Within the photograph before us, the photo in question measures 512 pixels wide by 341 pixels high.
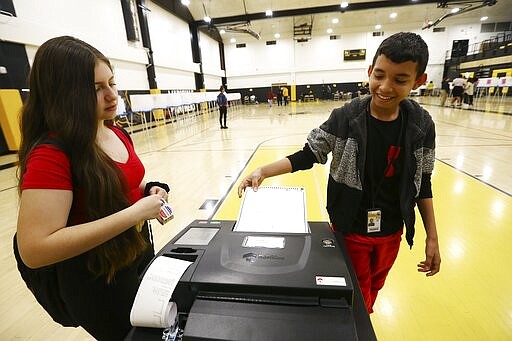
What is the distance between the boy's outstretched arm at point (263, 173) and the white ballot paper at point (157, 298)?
0.40 meters

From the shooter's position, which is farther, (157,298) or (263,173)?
(263,173)

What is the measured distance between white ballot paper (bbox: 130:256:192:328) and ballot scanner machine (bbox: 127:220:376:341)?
3 centimetres

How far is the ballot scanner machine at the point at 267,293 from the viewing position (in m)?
0.47

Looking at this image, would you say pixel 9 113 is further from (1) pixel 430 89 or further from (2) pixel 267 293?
(1) pixel 430 89

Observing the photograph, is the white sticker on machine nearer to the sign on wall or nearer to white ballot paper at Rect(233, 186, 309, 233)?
white ballot paper at Rect(233, 186, 309, 233)

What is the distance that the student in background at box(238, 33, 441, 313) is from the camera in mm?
937

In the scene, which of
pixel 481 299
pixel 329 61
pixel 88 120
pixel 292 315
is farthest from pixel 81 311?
pixel 329 61

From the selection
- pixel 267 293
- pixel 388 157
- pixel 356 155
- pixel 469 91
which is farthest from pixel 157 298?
pixel 469 91

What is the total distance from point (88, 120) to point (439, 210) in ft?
10.0

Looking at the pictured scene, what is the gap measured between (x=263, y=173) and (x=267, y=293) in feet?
1.73

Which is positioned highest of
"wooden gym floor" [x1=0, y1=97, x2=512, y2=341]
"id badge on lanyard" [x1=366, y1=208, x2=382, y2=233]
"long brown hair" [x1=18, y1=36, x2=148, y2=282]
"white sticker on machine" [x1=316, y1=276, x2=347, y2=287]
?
"long brown hair" [x1=18, y1=36, x2=148, y2=282]

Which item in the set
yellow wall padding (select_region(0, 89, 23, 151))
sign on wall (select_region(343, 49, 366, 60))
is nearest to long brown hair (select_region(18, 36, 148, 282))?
yellow wall padding (select_region(0, 89, 23, 151))

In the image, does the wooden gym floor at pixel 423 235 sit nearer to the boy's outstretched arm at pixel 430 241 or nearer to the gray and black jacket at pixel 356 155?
the boy's outstretched arm at pixel 430 241

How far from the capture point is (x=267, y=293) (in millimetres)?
548
